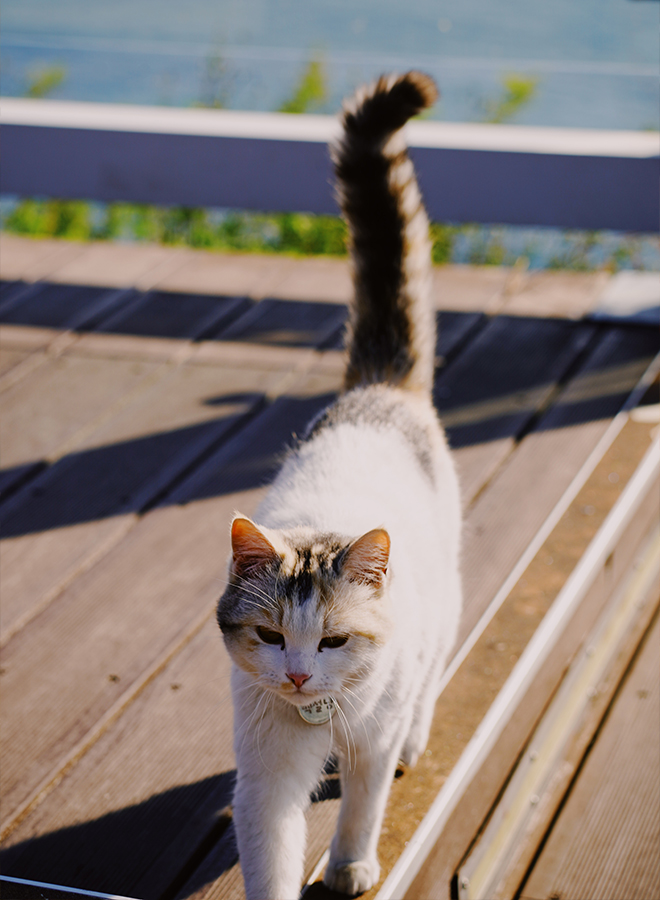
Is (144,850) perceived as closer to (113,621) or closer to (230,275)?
(113,621)

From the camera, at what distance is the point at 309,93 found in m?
4.97

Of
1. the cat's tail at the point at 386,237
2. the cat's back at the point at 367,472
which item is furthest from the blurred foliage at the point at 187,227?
the cat's back at the point at 367,472

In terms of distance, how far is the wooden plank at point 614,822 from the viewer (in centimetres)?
142

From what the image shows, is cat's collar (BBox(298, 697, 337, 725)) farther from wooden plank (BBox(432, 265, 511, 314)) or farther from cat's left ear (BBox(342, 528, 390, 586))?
wooden plank (BBox(432, 265, 511, 314))

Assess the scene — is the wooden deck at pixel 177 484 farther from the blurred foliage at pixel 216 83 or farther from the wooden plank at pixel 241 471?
the blurred foliage at pixel 216 83

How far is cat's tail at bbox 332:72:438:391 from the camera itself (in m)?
1.76

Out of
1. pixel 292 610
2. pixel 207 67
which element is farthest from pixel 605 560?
pixel 207 67

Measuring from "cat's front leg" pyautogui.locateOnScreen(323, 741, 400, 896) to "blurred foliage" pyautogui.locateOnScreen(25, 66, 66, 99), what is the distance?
449 cm

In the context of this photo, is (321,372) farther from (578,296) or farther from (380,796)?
(380,796)

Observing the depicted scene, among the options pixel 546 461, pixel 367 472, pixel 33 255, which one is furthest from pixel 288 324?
pixel 367 472

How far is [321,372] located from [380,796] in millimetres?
Answer: 1751

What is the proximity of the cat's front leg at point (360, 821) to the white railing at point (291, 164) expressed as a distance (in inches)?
85.4

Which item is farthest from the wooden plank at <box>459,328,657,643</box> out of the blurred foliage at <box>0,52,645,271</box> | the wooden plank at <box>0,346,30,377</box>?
the wooden plank at <box>0,346,30,377</box>

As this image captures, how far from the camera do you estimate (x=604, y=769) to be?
64.5 inches
